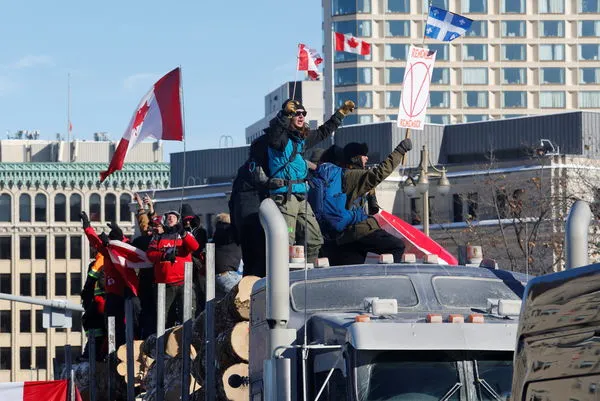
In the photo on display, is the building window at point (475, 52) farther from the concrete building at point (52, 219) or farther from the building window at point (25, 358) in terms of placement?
the building window at point (25, 358)

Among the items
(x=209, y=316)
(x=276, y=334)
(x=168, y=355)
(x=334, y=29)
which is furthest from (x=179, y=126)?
(x=334, y=29)

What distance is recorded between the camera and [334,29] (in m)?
144

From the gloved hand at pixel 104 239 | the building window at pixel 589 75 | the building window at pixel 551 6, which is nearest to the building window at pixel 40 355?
the building window at pixel 551 6

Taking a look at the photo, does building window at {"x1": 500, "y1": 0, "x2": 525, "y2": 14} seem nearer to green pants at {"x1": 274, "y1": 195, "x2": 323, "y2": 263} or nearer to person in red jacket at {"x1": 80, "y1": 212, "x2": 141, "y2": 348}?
person in red jacket at {"x1": 80, "y1": 212, "x2": 141, "y2": 348}

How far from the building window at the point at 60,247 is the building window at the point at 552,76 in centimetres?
4215

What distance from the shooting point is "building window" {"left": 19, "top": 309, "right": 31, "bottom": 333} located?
12406cm

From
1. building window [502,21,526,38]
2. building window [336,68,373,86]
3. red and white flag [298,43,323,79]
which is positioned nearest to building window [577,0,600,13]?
building window [502,21,526,38]

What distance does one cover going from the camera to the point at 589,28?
149 meters

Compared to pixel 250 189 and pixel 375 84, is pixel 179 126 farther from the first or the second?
pixel 375 84

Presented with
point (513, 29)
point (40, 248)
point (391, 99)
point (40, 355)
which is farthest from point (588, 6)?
point (40, 355)

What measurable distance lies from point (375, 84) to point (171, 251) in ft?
426

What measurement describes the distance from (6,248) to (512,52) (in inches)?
1725

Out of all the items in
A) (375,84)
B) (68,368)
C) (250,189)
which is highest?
(375,84)

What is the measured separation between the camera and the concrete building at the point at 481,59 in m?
146
